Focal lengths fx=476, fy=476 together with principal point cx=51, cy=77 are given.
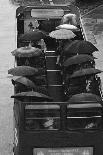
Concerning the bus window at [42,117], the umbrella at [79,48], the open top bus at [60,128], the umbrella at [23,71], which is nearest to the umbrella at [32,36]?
the umbrella at [79,48]

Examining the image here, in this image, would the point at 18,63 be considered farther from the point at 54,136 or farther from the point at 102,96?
the point at 54,136

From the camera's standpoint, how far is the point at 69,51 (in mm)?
13078

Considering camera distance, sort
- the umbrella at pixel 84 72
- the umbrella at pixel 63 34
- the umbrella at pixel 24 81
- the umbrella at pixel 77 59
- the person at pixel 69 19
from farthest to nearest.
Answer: the person at pixel 69 19 < the umbrella at pixel 63 34 < the umbrella at pixel 77 59 < the umbrella at pixel 84 72 < the umbrella at pixel 24 81

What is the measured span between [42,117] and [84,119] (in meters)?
0.81

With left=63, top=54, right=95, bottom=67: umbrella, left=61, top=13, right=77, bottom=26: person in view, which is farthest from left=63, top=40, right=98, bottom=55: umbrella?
left=61, top=13, right=77, bottom=26: person

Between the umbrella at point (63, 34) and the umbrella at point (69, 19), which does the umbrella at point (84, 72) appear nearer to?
the umbrella at point (63, 34)

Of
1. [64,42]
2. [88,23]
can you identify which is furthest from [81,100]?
[88,23]

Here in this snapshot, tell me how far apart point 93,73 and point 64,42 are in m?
3.49

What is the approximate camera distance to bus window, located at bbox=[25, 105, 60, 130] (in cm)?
898

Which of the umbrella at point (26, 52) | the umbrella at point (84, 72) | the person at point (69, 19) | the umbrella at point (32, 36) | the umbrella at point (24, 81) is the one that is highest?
the person at point (69, 19)

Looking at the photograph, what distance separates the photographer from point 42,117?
9.12 m

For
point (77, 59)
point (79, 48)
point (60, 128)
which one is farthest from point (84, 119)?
point (79, 48)

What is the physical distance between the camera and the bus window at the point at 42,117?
29.5 ft

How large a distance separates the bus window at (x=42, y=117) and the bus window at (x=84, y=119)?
9.7 inches
